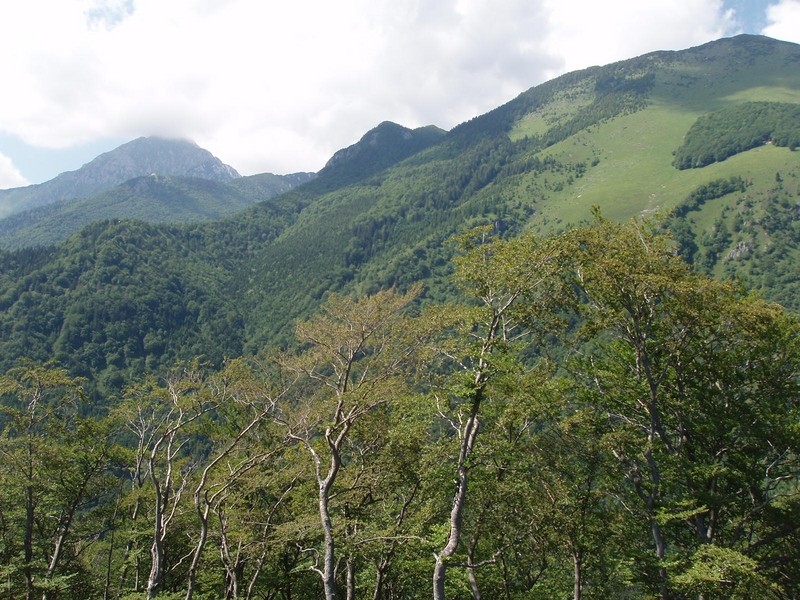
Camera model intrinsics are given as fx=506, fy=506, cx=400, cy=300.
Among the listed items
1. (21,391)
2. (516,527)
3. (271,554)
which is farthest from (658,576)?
(21,391)

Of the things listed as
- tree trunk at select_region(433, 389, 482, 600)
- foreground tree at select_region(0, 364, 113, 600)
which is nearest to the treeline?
tree trunk at select_region(433, 389, 482, 600)

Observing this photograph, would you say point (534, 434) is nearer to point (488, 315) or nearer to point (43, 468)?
point (488, 315)

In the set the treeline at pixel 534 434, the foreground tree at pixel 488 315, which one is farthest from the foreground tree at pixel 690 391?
the foreground tree at pixel 488 315

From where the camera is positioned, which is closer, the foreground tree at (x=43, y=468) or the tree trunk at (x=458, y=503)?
the tree trunk at (x=458, y=503)

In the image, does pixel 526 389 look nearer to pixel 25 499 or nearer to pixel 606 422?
pixel 606 422

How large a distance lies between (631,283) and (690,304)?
2315mm

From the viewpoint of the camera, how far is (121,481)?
31219mm

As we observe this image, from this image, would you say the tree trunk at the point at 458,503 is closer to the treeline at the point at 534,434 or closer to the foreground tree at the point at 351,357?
the treeline at the point at 534,434

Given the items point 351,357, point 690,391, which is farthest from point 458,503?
point 690,391

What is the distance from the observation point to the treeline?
18312 mm

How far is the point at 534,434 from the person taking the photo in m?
20.7

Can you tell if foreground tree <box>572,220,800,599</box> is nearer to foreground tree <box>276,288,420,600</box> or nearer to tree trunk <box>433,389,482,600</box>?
tree trunk <box>433,389,482,600</box>

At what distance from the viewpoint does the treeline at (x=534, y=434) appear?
1831cm

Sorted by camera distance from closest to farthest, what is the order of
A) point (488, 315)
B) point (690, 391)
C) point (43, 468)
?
point (488, 315), point (690, 391), point (43, 468)
